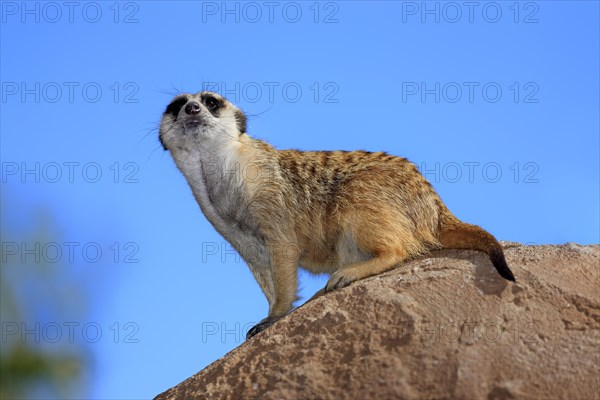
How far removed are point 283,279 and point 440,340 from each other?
5.68 ft

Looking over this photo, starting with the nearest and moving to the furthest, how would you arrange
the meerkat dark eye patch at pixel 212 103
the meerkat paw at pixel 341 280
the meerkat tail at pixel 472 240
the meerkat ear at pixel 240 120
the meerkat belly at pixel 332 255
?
the meerkat tail at pixel 472 240
the meerkat paw at pixel 341 280
the meerkat belly at pixel 332 255
the meerkat dark eye patch at pixel 212 103
the meerkat ear at pixel 240 120

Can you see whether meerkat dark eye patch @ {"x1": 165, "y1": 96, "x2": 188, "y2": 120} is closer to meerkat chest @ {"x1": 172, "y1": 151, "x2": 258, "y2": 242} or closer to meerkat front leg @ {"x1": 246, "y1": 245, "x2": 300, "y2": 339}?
meerkat chest @ {"x1": 172, "y1": 151, "x2": 258, "y2": 242}

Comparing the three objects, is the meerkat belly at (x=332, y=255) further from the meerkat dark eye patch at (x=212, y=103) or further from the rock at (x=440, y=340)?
the meerkat dark eye patch at (x=212, y=103)

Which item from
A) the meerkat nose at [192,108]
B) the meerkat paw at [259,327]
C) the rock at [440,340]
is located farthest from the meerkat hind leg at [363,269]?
the meerkat nose at [192,108]

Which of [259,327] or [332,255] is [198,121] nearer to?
[332,255]

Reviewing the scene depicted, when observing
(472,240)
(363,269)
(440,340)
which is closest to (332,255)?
(363,269)

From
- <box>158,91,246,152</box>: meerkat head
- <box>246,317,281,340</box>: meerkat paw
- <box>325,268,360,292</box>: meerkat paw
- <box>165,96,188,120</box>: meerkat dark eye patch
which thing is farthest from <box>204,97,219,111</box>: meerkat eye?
<box>325,268,360,292</box>: meerkat paw

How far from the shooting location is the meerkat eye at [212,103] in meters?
5.70

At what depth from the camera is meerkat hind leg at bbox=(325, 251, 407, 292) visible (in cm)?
460

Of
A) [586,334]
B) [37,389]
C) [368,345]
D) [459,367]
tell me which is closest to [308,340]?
[368,345]

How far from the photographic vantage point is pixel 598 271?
389 centimetres

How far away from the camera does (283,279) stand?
5090mm

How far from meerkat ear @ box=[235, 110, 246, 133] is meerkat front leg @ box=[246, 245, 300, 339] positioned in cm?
106

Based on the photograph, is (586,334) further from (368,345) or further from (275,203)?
(275,203)
